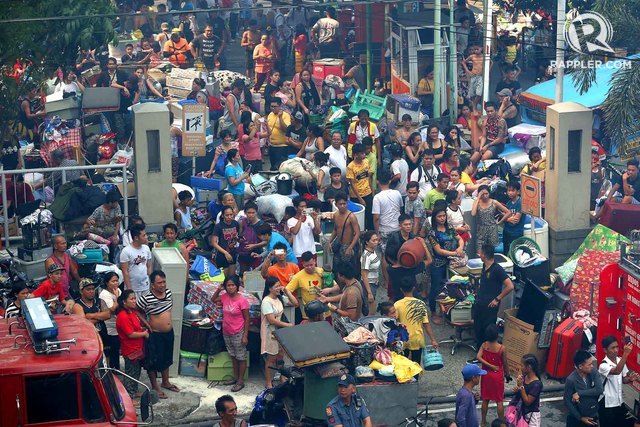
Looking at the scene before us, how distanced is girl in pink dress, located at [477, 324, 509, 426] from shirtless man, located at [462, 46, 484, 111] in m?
13.0

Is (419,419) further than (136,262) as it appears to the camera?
No

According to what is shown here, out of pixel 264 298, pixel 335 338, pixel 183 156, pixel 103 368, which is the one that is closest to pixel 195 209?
pixel 183 156

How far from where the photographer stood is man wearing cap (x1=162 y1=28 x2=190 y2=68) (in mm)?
32938

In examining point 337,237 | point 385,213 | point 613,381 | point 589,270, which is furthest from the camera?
point 385,213

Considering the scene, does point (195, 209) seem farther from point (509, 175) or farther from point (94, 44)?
point (509, 175)

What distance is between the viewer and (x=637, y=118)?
23062mm

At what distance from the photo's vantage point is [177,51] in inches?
1298

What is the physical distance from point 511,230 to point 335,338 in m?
5.94

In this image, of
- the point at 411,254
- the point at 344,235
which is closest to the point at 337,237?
the point at 344,235

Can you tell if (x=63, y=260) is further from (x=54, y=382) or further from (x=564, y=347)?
(x=564, y=347)

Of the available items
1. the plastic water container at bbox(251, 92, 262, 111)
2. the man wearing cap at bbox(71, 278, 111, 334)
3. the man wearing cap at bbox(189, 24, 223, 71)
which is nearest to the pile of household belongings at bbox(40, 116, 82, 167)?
the plastic water container at bbox(251, 92, 262, 111)

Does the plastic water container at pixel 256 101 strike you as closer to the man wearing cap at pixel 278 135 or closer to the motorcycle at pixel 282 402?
the man wearing cap at pixel 278 135

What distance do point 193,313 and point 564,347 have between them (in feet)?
15.8

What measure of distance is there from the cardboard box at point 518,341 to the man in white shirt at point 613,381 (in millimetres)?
1833
